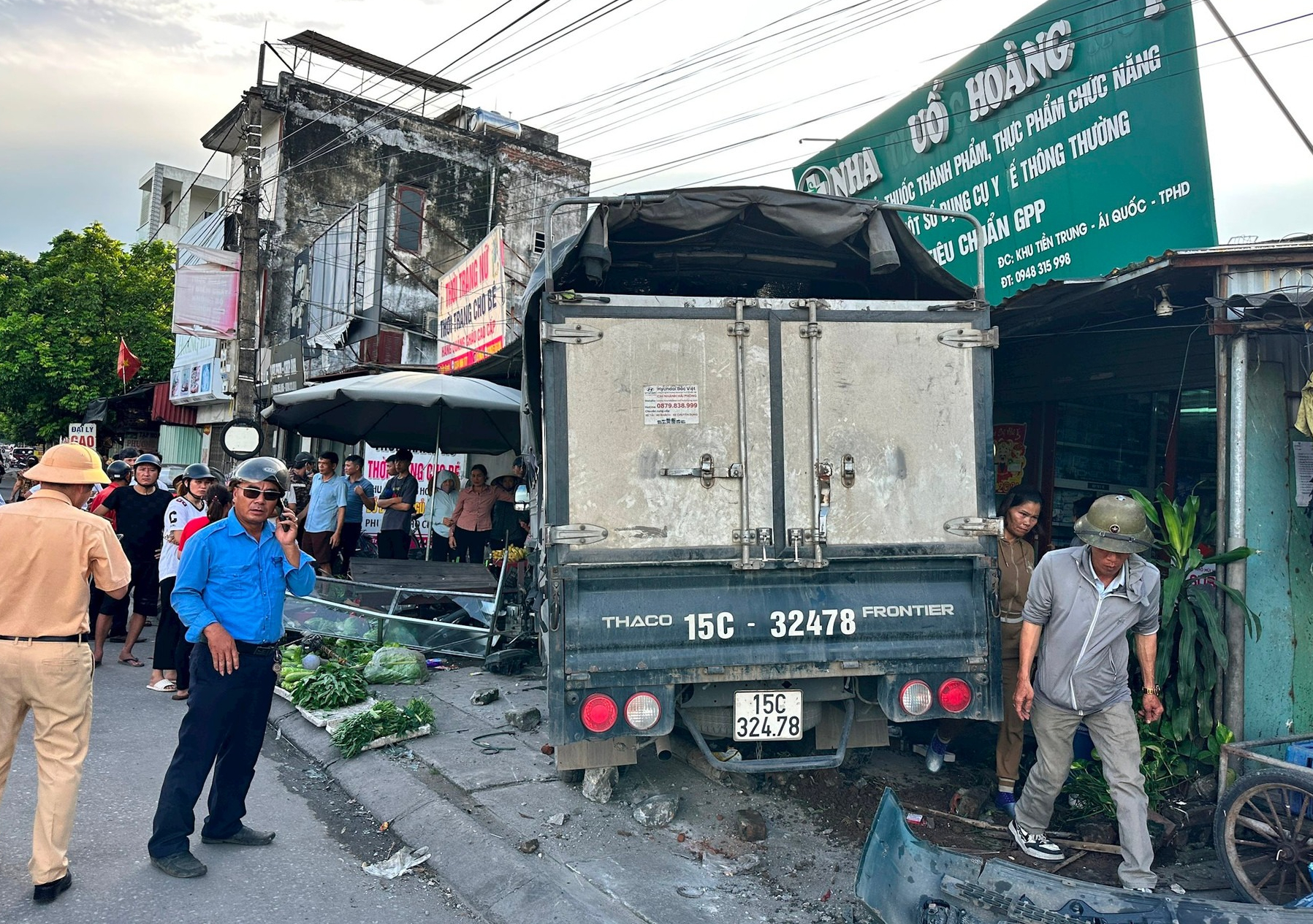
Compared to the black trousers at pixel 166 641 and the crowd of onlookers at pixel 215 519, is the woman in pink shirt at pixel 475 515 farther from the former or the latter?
the black trousers at pixel 166 641

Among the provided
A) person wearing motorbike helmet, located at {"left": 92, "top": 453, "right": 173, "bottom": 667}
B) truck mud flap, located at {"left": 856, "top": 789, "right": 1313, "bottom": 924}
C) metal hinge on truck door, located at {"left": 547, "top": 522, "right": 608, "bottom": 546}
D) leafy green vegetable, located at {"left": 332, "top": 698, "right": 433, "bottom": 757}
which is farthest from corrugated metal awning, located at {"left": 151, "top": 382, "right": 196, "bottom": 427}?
truck mud flap, located at {"left": 856, "top": 789, "right": 1313, "bottom": 924}

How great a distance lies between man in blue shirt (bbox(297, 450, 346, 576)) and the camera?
33.5 ft

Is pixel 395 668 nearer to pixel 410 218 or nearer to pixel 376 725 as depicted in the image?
pixel 376 725

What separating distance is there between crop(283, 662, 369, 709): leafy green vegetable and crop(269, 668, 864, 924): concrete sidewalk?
0.43 metres

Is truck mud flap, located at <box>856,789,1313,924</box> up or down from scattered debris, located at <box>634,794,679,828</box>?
up

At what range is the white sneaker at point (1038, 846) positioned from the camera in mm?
4055

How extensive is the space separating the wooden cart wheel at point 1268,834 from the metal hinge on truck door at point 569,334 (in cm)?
345

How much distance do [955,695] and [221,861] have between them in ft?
11.3

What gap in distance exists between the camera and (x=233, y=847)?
4.07m

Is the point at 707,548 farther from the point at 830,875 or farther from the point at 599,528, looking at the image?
the point at 830,875

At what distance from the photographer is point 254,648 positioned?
387cm

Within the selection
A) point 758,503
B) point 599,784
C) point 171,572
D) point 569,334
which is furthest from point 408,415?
point 758,503

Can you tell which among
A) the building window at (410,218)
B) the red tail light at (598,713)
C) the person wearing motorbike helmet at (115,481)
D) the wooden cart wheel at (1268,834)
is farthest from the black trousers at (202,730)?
the building window at (410,218)

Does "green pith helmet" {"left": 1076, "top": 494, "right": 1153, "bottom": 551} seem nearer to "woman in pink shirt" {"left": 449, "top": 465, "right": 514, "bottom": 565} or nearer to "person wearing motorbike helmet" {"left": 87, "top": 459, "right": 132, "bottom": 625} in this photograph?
"person wearing motorbike helmet" {"left": 87, "top": 459, "right": 132, "bottom": 625}
